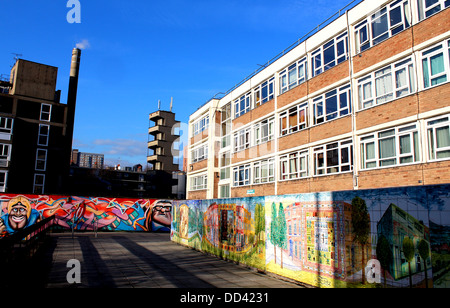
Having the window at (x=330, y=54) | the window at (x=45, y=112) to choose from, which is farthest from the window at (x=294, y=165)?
the window at (x=45, y=112)

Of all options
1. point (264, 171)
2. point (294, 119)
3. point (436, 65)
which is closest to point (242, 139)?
point (264, 171)

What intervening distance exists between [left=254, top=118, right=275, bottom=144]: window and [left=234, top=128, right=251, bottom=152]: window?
1449mm

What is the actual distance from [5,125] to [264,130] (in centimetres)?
3886

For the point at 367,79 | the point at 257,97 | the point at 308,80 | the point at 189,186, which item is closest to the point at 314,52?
the point at 308,80

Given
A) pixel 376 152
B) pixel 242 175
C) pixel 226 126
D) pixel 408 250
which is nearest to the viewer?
pixel 408 250

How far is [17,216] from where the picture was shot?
27953 mm

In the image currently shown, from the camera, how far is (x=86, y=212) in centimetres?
3052

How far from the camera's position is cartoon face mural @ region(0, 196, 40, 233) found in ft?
90.3

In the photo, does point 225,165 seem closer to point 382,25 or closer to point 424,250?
point 382,25

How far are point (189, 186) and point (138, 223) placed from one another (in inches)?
428

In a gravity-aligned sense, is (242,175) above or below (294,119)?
below

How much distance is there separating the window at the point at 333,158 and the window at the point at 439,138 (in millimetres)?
4399

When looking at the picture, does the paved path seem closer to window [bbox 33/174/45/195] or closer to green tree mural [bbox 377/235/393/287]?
green tree mural [bbox 377/235/393/287]

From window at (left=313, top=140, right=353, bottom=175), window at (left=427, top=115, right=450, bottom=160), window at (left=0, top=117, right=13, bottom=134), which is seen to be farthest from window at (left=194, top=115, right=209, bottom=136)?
window at (left=0, top=117, right=13, bottom=134)
